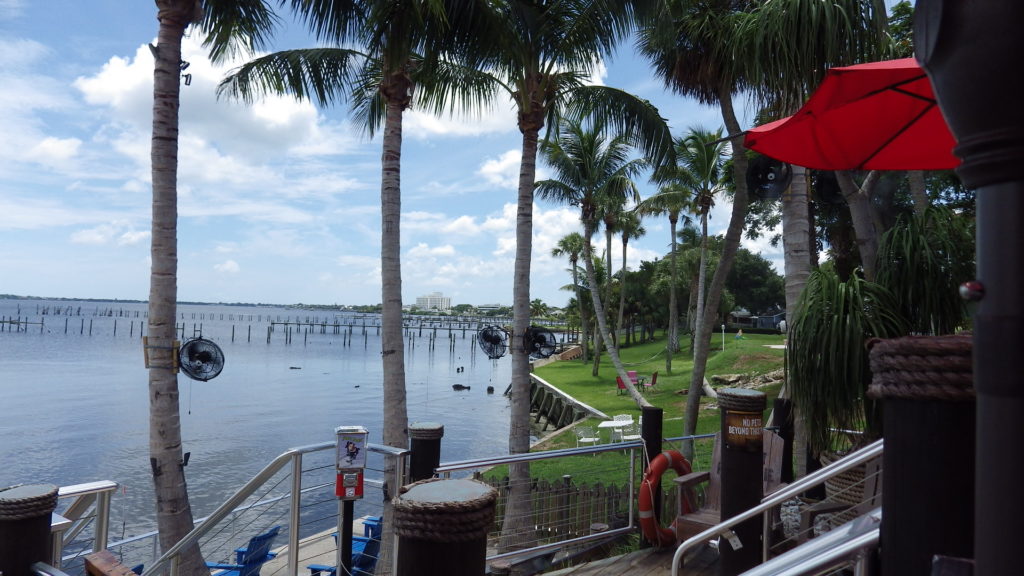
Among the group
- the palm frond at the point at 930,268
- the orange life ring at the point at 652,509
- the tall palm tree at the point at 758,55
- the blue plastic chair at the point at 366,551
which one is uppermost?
the tall palm tree at the point at 758,55

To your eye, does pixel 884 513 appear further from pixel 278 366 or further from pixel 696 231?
pixel 278 366

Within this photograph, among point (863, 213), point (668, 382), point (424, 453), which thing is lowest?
point (668, 382)

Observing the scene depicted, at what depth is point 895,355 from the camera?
141 cm

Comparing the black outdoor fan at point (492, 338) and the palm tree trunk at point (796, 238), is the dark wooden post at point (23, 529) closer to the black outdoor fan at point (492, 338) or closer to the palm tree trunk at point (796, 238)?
the palm tree trunk at point (796, 238)

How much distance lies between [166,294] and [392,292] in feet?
9.82

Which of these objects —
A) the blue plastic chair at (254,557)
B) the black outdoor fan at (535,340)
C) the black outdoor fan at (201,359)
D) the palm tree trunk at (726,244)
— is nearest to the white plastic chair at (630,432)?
the palm tree trunk at (726,244)

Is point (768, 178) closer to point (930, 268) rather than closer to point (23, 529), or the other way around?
point (930, 268)

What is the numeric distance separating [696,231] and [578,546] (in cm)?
5011

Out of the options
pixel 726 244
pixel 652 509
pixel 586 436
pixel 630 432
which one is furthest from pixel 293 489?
pixel 630 432

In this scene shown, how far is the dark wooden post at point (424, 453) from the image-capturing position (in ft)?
16.2

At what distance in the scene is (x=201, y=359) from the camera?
8.36m

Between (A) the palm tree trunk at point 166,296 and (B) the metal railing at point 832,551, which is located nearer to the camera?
(B) the metal railing at point 832,551

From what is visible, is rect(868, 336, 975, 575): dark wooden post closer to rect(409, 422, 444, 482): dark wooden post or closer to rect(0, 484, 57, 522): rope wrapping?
rect(0, 484, 57, 522): rope wrapping

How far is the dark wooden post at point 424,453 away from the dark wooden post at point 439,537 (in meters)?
3.44
